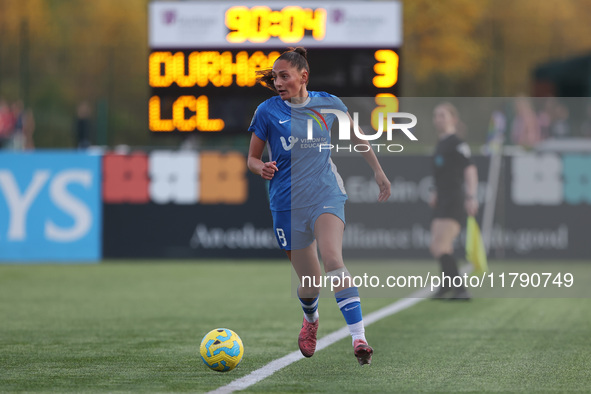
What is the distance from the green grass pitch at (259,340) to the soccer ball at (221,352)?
0.07 m

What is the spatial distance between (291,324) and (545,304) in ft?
10.6

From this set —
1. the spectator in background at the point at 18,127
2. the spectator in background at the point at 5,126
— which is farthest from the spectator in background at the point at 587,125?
the spectator in background at the point at 5,126

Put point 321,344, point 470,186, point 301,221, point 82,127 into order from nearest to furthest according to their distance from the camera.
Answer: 1. point 301,221
2. point 321,344
3. point 470,186
4. point 82,127

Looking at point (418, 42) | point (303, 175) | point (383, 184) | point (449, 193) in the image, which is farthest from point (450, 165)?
point (418, 42)

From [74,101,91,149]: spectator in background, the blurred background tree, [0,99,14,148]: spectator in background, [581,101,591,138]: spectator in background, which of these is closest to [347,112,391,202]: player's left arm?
[581,101,591,138]: spectator in background

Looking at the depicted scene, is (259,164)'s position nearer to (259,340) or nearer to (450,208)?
(259,340)

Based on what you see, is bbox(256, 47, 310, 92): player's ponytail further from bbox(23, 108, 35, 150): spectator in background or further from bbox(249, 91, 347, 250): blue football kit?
bbox(23, 108, 35, 150): spectator in background

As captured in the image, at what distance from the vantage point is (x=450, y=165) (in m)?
11.9

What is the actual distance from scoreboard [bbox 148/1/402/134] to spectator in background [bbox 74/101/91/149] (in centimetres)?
626

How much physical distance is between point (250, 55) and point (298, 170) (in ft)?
32.8

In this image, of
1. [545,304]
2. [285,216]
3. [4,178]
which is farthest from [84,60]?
[285,216]

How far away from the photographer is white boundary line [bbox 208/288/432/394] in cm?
614

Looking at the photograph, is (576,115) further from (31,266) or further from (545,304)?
(31,266)

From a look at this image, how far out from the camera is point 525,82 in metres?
35.0
